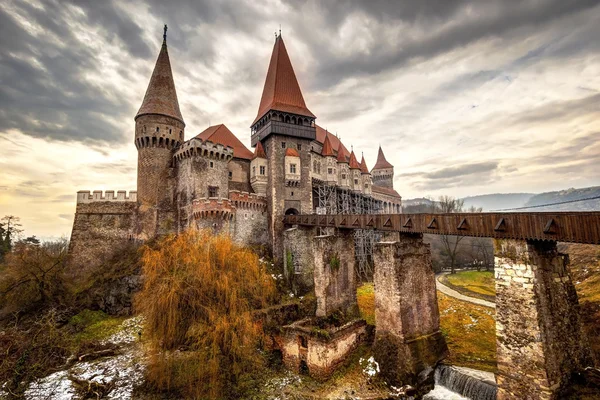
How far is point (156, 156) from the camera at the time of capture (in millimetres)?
25578

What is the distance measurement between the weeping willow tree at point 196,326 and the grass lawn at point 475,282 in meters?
23.0

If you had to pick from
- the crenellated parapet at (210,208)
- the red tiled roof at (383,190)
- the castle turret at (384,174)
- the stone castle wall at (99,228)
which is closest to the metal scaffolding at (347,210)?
the crenellated parapet at (210,208)

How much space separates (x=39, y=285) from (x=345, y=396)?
21469 millimetres

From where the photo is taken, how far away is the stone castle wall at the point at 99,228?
23.6 metres

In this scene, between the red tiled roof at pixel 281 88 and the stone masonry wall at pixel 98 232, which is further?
the red tiled roof at pixel 281 88

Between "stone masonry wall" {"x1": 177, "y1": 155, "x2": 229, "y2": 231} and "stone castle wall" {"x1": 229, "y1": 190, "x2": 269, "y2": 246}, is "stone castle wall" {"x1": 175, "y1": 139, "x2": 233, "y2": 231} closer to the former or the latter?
"stone masonry wall" {"x1": 177, "y1": 155, "x2": 229, "y2": 231}

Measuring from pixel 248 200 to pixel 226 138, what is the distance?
787cm

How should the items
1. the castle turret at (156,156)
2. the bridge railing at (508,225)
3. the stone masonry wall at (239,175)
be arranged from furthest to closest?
the stone masonry wall at (239,175), the castle turret at (156,156), the bridge railing at (508,225)

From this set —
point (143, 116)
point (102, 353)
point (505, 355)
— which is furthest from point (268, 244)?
point (505, 355)

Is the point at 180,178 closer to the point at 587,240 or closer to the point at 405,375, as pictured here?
the point at 405,375

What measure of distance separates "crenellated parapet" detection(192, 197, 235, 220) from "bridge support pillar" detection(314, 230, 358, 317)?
30.2 feet

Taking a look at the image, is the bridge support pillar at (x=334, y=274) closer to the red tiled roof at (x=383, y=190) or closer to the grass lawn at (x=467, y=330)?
the grass lawn at (x=467, y=330)

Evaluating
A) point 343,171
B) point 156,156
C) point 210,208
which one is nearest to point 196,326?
point 210,208

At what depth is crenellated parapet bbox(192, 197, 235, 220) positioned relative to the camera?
2306cm
